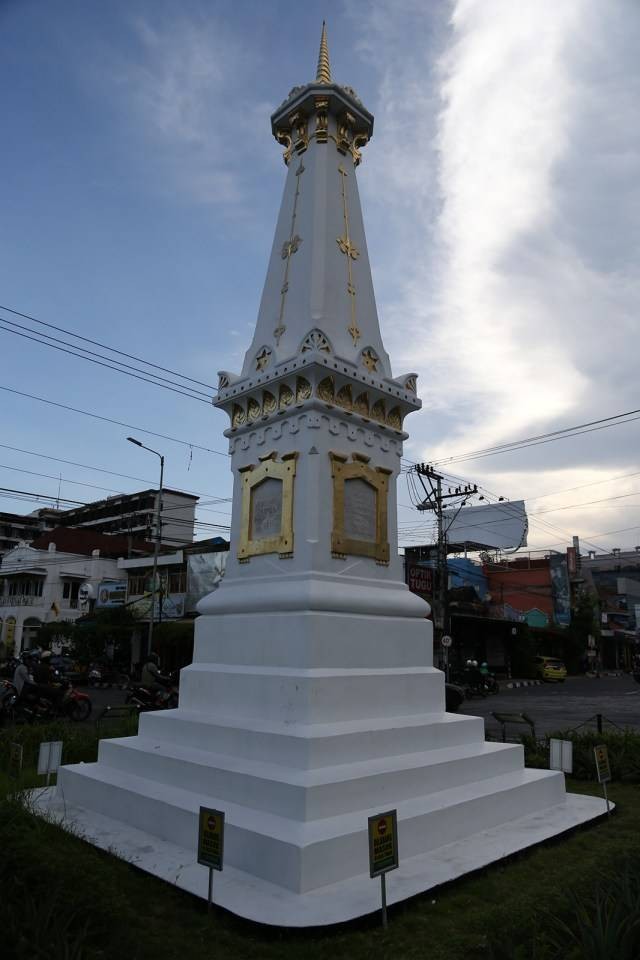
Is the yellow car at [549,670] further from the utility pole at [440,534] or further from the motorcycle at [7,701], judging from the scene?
the motorcycle at [7,701]

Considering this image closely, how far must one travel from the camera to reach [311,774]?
5.48 meters

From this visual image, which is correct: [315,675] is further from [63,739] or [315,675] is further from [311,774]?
[63,739]

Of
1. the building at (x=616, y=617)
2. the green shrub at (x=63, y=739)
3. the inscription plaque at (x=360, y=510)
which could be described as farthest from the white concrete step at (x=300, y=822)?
the building at (x=616, y=617)

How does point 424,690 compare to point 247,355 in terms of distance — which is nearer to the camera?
point 424,690

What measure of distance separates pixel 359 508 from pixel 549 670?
104 ft

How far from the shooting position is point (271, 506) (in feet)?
24.9

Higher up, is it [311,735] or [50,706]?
[311,735]

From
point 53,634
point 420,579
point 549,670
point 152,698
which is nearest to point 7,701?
point 152,698

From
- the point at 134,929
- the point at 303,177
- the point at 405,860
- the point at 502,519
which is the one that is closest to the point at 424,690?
the point at 405,860

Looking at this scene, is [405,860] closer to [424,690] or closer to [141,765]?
[424,690]

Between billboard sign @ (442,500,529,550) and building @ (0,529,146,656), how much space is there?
22.8m

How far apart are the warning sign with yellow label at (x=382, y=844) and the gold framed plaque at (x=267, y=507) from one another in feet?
10.7

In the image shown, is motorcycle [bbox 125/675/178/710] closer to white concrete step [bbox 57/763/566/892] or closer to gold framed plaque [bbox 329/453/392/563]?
white concrete step [bbox 57/763/566/892]

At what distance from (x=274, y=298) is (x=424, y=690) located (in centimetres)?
509
